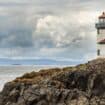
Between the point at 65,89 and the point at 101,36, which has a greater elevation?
the point at 101,36

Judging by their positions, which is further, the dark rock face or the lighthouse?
the lighthouse

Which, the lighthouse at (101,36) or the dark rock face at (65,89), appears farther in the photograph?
the lighthouse at (101,36)

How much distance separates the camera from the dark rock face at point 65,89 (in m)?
45.7

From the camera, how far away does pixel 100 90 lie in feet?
152

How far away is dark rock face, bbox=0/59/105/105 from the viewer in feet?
150

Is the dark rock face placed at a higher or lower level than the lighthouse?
lower

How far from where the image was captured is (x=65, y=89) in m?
46.7

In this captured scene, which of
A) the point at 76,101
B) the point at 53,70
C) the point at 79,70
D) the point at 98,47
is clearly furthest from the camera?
the point at 98,47

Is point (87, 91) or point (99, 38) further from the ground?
point (99, 38)

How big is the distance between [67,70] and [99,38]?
12.5 meters

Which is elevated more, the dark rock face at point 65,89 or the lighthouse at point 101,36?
the lighthouse at point 101,36

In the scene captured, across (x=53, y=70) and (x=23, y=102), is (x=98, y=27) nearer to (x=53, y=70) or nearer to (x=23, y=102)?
(x=53, y=70)

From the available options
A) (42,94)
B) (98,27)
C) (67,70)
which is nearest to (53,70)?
(67,70)

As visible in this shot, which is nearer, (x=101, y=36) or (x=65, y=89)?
(x=65, y=89)
